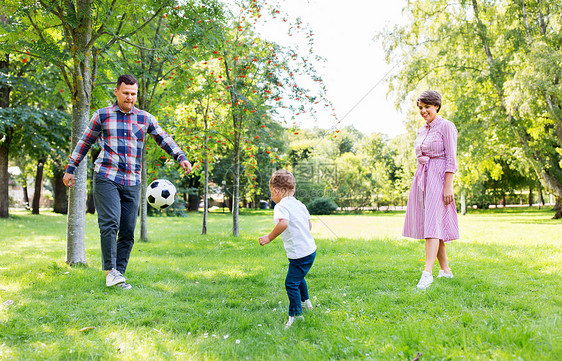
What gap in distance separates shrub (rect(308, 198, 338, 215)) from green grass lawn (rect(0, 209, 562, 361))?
23607mm

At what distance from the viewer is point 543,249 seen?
21.2ft

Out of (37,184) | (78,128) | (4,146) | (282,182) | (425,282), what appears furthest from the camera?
(37,184)

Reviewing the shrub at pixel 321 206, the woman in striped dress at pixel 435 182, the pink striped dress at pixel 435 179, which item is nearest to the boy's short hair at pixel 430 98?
the woman in striped dress at pixel 435 182

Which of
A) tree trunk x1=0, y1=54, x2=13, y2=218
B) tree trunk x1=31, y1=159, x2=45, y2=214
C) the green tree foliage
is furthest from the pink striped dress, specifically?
tree trunk x1=31, y1=159, x2=45, y2=214

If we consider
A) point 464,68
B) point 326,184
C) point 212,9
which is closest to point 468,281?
point 212,9

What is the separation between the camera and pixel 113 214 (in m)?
3.97

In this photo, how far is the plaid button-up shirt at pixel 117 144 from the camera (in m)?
4.01

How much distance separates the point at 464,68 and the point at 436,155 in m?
14.0

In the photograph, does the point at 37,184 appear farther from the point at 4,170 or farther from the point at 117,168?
the point at 117,168

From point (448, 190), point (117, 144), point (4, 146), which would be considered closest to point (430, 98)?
point (448, 190)

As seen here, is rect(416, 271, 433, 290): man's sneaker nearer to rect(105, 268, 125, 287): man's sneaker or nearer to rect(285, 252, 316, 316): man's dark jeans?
rect(285, 252, 316, 316): man's dark jeans

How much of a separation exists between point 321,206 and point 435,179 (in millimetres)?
25594

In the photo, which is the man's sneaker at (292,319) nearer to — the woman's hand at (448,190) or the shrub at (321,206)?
the woman's hand at (448,190)

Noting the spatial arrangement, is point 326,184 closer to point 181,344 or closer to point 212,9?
point 212,9
